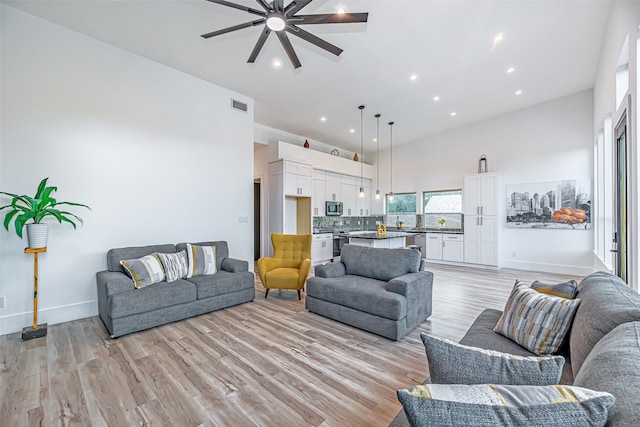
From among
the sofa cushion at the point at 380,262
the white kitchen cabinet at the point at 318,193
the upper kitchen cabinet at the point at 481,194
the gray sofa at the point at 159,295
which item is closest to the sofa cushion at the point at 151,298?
the gray sofa at the point at 159,295

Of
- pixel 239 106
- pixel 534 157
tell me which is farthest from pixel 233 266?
pixel 534 157

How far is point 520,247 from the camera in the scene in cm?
633

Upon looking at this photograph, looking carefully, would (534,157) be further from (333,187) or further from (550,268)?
(333,187)

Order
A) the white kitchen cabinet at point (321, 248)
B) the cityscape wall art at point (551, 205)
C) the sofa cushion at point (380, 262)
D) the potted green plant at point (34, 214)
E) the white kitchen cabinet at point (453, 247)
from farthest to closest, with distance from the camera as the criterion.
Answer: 1. the white kitchen cabinet at point (453, 247)
2. the white kitchen cabinet at point (321, 248)
3. the cityscape wall art at point (551, 205)
4. the sofa cushion at point (380, 262)
5. the potted green plant at point (34, 214)

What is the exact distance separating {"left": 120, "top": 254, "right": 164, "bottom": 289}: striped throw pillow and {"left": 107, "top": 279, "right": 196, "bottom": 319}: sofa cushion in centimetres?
8

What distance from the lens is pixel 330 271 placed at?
3516 mm

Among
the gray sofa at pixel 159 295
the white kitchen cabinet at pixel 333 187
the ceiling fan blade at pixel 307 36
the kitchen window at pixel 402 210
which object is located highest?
the ceiling fan blade at pixel 307 36

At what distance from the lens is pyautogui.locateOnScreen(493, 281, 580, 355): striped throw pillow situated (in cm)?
155

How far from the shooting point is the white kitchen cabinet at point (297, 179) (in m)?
6.16

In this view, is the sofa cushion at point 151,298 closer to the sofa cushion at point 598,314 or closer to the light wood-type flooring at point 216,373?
the light wood-type flooring at point 216,373

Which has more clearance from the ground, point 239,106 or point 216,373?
point 239,106

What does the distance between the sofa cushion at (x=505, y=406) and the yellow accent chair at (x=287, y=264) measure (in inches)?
129

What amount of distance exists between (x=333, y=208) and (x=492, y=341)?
5.74 metres

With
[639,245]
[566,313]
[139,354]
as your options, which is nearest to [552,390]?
[566,313]
